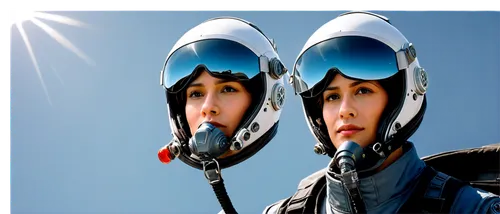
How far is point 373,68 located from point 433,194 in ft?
2.50

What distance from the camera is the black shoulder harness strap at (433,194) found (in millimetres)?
3662

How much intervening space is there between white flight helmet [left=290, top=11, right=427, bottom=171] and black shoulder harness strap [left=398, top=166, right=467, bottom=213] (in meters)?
0.26

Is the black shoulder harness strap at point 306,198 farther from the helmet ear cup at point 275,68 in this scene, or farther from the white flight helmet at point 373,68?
the helmet ear cup at point 275,68

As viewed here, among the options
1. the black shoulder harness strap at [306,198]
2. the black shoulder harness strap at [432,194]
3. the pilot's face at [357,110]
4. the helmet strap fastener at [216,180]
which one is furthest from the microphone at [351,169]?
the helmet strap fastener at [216,180]

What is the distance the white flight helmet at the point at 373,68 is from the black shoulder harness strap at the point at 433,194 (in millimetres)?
258

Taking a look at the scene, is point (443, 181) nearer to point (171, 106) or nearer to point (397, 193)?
point (397, 193)

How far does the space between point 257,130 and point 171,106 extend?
63cm

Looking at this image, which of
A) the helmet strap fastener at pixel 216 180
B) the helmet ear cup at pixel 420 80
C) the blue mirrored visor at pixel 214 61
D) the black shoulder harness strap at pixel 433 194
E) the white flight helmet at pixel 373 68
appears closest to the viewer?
the black shoulder harness strap at pixel 433 194

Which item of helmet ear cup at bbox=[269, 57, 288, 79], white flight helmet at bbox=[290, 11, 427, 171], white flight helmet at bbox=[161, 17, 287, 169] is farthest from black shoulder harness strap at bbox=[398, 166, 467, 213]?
helmet ear cup at bbox=[269, 57, 288, 79]

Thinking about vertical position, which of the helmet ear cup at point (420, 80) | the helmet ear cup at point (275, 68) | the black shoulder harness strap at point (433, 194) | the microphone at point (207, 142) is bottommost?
the black shoulder harness strap at point (433, 194)

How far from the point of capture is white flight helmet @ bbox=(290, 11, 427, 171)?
391 centimetres

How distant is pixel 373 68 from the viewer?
3912 millimetres

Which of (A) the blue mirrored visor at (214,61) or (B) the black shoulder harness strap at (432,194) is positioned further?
(A) the blue mirrored visor at (214,61)

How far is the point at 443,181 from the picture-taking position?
3.75 metres
